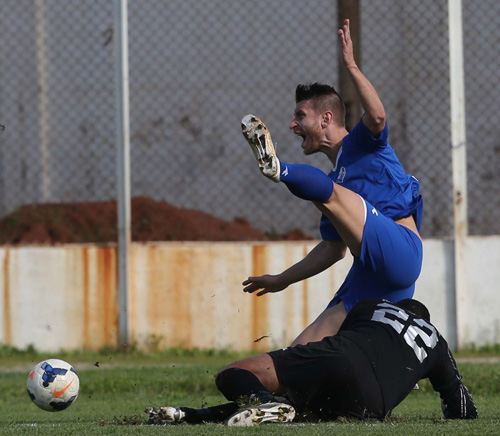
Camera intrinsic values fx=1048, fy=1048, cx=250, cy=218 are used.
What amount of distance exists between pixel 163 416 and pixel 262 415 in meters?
0.67

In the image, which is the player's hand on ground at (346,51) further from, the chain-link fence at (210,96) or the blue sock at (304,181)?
the chain-link fence at (210,96)

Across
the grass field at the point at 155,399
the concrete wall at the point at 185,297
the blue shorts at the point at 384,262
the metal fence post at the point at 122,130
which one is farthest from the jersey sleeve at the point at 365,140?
the metal fence post at the point at 122,130

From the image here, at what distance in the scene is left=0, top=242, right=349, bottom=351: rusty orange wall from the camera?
10.1 meters

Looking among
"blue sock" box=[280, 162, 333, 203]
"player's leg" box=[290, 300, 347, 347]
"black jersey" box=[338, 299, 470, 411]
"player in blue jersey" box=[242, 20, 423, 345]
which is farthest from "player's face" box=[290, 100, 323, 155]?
"black jersey" box=[338, 299, 470, 411]

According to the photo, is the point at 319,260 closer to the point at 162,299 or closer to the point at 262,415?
the point at 262,415

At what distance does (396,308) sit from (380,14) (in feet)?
19.0

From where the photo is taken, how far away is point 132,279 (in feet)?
33.4

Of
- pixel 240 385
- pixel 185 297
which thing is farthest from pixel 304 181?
pixel 185 297

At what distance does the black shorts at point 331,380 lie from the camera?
5273 mm

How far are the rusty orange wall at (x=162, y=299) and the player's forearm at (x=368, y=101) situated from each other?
3.87m

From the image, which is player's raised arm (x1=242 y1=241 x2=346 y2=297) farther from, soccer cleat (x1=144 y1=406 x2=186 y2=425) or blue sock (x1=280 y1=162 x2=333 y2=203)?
soccer cleat (x1=144 y1=406 x2=186 y2=425)

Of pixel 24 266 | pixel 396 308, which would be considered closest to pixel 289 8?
pixel 24 266

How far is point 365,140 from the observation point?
6555 millimetres

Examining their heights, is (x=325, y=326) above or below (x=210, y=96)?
below
